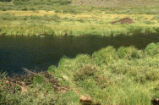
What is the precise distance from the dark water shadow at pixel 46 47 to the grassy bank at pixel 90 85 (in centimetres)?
483

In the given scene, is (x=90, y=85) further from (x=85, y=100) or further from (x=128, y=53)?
(x=128, y=53)

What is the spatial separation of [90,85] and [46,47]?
1603 cm

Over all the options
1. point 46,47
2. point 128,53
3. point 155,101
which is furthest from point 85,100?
point 46,47

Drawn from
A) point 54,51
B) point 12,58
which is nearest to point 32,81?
point 12,58

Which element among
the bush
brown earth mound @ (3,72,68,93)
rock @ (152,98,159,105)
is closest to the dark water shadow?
the bush

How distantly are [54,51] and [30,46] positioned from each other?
3728 millimetres

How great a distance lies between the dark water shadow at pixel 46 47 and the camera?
20.9m

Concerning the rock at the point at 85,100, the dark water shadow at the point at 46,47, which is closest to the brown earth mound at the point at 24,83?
the rock at the point at 85,100

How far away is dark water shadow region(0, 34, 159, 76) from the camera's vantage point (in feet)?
68.5

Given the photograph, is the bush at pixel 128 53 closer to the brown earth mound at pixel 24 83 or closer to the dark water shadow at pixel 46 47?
the dark water shadow at pixel 46 47

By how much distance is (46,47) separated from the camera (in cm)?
2811

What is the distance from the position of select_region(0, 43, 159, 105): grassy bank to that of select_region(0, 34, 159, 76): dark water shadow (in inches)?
190

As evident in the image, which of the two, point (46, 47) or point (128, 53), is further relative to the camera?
point (46, 47)

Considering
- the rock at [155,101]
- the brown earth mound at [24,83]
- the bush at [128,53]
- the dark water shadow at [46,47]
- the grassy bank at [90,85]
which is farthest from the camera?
the dark water shadow at [46,47]
